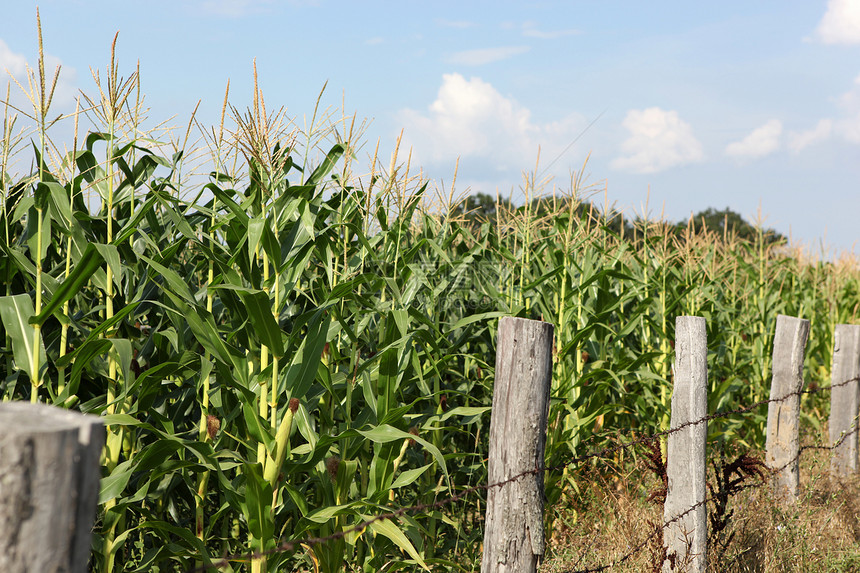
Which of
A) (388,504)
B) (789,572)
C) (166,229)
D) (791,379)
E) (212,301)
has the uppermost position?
(166,229)

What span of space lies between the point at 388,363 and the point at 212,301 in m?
1.06

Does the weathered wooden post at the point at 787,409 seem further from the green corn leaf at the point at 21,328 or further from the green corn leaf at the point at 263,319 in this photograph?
the green corn leaf at the point at 21,328

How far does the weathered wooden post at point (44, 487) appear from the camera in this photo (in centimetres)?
100

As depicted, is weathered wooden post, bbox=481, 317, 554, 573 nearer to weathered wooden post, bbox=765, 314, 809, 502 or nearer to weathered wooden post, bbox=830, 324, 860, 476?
weathered wooden post, bbox=765, 314, 809, 502

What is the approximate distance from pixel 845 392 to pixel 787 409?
2.07 metres

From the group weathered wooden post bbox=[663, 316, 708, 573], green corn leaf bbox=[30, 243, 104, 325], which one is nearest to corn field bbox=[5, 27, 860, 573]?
green corn leaf bbox=[30, 243, 104, 325]

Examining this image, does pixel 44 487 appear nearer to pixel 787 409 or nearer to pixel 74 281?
pixel 74 281

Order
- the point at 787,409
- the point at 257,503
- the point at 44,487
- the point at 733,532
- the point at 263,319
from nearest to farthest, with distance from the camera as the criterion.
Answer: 1. the point at 44,487
2. the point at 263,319
3. the point at 257,503
4. the point at 733,532
5. the point at 787,409

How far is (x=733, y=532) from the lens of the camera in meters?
3.71

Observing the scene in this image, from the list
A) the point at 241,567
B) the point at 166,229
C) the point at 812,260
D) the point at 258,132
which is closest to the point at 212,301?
the point at 166,229

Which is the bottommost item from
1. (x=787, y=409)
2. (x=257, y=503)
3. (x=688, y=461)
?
(x=257, y=503)

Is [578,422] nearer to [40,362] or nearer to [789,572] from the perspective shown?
[789,572]

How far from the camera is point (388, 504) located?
12.4 ft

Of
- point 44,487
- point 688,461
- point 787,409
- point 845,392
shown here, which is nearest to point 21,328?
point 44,487
